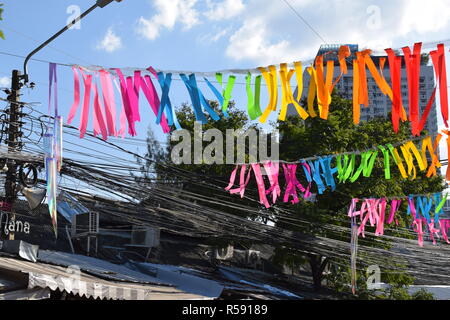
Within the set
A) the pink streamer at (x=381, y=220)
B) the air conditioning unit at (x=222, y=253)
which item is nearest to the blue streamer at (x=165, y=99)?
the pink streamer at (x=381, y=220)

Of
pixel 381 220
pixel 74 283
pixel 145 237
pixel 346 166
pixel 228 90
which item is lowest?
pixel 145 237

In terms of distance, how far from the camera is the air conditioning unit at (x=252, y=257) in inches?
768

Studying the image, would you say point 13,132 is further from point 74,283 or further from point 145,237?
point 145,237

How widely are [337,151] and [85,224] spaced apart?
24.6 feet

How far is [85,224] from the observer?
46.9 ft

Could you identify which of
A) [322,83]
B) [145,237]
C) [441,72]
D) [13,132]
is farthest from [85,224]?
[441,72]

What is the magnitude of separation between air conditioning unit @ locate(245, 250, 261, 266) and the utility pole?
448 inches

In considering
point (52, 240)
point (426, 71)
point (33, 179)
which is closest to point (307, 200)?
point (52, 240)

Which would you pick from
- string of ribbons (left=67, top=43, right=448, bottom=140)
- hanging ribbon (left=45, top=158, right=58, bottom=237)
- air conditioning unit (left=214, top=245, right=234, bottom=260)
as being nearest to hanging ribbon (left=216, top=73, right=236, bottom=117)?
string of ribbons (left=67, top=43, right=448, bottom=140)

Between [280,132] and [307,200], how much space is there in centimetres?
286

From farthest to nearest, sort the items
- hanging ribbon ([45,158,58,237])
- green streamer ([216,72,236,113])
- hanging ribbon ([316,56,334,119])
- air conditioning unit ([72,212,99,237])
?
1. air conditioning unit ([72,212,99,237])
2. hanging ribbon ([45,158,58,237])
3. green streamer ([216,72,236,113])
4. hanging ribbon ([316,56,334,119])

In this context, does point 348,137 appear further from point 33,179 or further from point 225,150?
point 33,179

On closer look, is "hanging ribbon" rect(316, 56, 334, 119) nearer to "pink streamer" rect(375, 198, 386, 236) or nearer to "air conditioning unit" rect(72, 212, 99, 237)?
"pink streamer" rect(375, 198, 386, 236)

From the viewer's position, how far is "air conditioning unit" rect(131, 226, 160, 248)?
54.7ft
